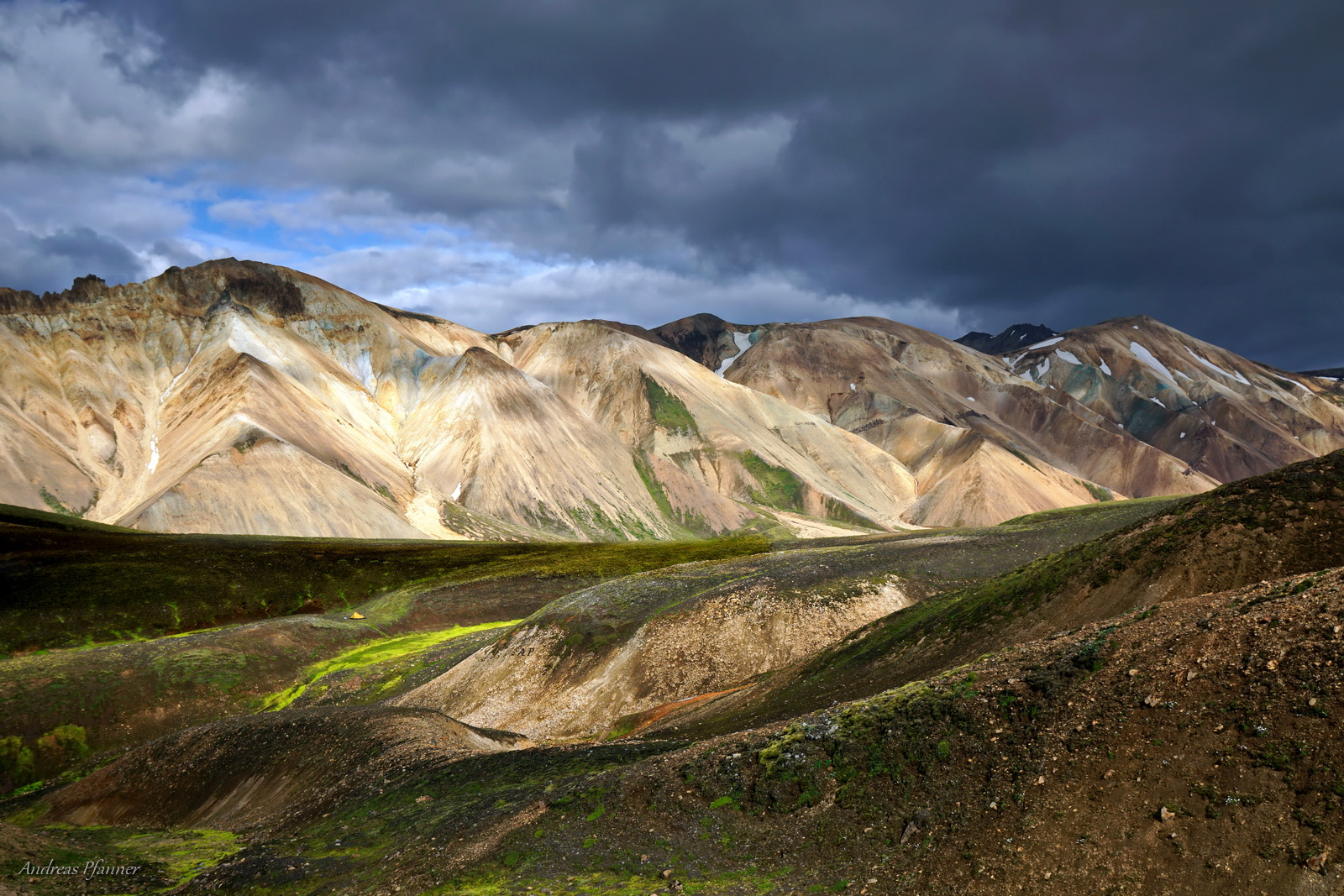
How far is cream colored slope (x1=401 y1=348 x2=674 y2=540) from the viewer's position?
146 meters

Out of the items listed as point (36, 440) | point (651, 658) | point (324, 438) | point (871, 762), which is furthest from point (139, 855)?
point (36, 440)

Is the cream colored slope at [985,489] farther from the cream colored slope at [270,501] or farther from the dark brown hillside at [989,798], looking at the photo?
the dark brown hillside at [989,798]

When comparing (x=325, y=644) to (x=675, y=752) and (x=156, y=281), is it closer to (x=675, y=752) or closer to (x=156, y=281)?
(x=675, y=752)

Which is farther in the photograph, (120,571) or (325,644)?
(120,571)

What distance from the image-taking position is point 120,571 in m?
61.6

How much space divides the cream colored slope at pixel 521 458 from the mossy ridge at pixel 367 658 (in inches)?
3260

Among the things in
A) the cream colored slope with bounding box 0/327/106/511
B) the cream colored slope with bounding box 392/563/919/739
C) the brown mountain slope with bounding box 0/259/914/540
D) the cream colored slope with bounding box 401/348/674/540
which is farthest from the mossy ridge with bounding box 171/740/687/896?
the cream colored slope with bounding box 401/348/674/540

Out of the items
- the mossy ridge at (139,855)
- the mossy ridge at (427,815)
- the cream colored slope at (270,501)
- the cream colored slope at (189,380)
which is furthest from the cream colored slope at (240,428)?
the mossy ridge at (427,815)

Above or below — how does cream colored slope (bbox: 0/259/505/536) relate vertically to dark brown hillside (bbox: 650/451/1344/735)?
above

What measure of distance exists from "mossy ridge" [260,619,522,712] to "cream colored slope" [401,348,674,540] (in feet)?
272

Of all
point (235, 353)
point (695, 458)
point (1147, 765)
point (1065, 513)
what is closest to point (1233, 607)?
point (1147, 765)

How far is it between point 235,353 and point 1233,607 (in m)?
158

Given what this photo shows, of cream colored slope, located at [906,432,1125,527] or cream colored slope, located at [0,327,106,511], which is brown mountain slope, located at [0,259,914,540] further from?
cream colored slope, located at [906,432,1125,527]

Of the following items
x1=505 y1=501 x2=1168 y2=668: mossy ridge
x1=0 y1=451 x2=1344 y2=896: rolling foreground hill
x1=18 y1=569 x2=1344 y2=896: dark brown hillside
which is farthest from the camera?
x1=505 y1=501 x2=1168 y2=668: mossy ridge
